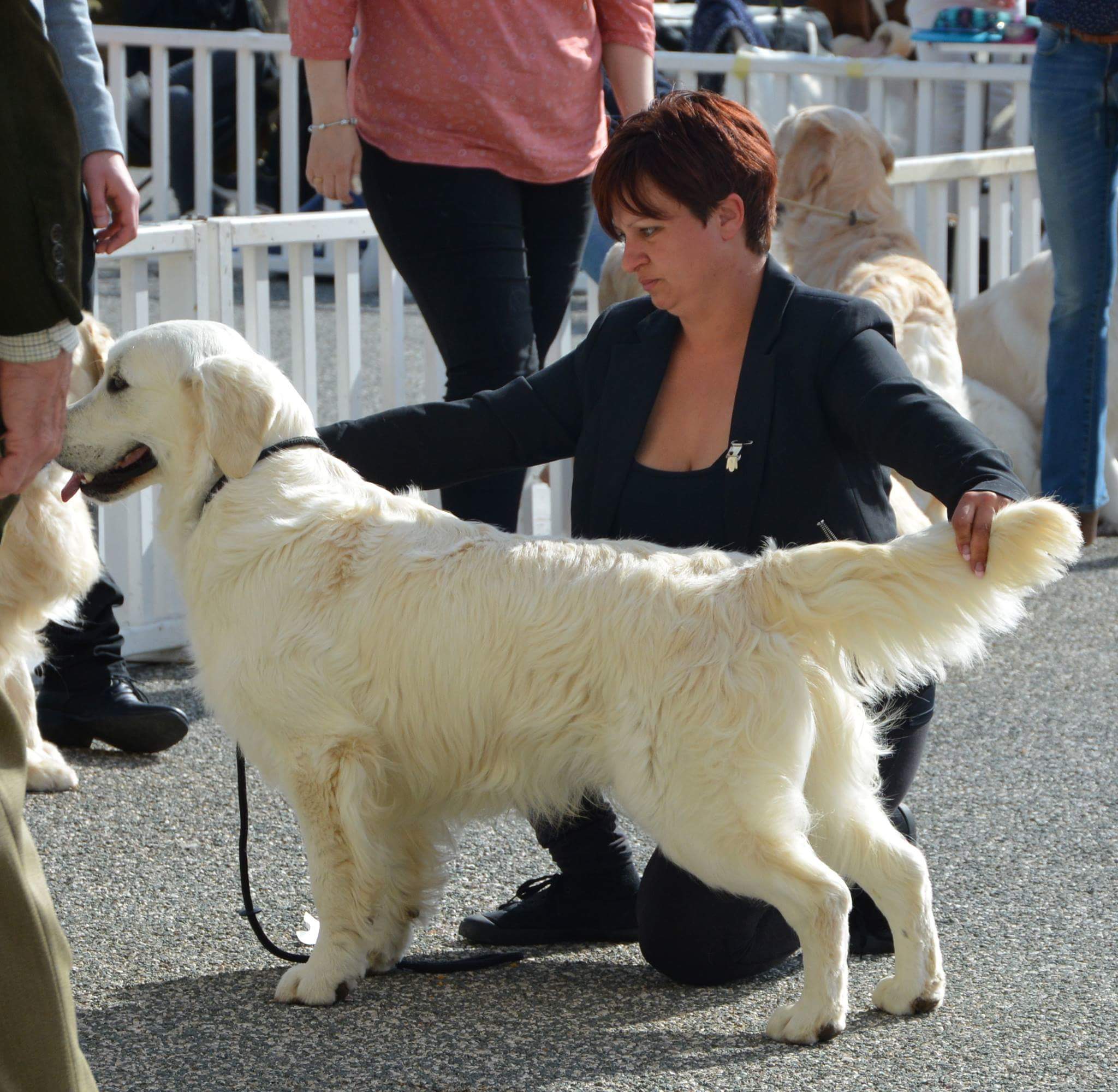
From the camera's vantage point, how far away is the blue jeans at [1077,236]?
5.28 m

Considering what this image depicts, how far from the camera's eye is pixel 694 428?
2973 millimetres

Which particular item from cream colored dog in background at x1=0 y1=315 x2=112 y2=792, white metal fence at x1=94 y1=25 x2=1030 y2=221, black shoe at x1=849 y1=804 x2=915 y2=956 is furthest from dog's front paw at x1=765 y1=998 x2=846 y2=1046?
white metal fence at x1=94 y1=25 x2=1030 y2=221

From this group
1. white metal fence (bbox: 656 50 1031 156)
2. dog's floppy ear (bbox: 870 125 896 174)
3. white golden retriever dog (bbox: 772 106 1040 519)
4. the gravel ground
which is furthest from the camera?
white metal fence (bbox: 656 50 1031 156)

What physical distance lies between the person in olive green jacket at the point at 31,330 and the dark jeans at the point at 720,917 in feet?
4.04

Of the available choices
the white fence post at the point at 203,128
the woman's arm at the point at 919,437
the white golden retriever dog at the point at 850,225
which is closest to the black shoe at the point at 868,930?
the woman's arm at the point at 919,437

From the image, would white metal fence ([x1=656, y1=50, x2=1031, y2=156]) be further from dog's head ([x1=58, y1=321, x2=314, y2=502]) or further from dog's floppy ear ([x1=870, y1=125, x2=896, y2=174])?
dog's head ([x1=58, y1=321, x2=314, y2=502])

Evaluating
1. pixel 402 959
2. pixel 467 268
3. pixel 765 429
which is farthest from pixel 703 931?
pixel 467 268

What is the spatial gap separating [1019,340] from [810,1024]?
178 inches

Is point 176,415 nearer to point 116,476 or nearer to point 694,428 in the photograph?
point 116,476

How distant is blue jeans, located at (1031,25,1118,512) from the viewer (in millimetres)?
5277

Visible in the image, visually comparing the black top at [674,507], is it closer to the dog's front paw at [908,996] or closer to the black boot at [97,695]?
the dog's front paw at [908,996]

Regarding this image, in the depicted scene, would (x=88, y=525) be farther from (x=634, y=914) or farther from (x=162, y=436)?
(x=634, y=914)

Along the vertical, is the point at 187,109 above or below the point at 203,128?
above

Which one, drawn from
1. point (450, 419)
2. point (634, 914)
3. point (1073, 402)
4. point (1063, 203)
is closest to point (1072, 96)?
point (1063, 203)
